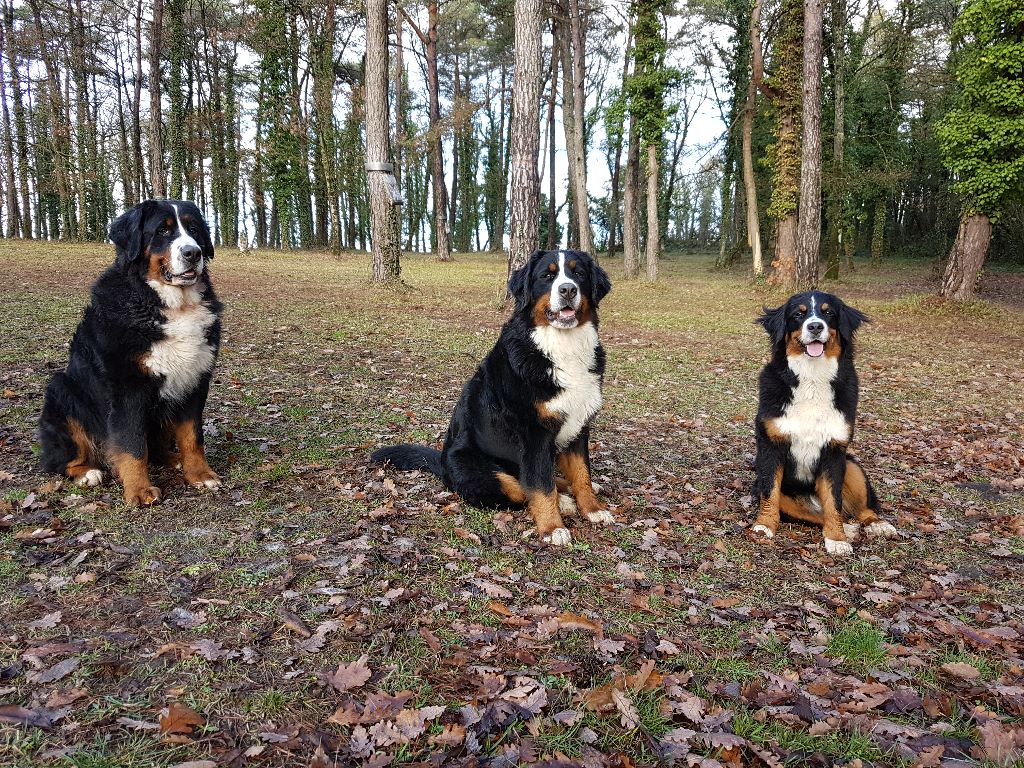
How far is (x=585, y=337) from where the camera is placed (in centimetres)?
470

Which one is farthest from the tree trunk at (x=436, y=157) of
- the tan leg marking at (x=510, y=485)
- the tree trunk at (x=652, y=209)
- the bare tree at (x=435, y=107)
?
the tan leg marking at (x=510, y=485)

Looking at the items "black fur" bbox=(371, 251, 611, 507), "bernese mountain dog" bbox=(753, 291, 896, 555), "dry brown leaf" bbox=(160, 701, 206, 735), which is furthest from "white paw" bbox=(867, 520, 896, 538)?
"dry brown leaf" bbox=(160, 701, 206, 735)

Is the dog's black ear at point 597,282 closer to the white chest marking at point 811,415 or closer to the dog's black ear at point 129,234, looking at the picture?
the white chest marking at point 811,415

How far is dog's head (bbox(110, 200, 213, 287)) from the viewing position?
4.46m

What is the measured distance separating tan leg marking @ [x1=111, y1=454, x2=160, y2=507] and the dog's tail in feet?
5.88

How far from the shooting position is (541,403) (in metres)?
4.53

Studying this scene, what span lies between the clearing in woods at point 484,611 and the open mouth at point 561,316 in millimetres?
1524

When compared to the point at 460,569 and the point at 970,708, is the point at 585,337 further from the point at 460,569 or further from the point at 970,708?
the point at 970,708

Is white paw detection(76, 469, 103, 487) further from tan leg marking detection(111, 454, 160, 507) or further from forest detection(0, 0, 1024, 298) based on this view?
forest detection(0, 0, 1024, 298)

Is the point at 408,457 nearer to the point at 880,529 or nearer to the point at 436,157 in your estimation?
the point at 880,529

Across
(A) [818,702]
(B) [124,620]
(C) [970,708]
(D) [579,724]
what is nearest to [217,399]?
(B) [124,620]

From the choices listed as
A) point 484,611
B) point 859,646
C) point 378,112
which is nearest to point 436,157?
point 378,112

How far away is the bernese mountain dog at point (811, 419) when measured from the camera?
178 inches

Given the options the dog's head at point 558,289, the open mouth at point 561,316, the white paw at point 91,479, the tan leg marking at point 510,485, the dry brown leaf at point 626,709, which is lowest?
the dry brown leaf at point 626,709
